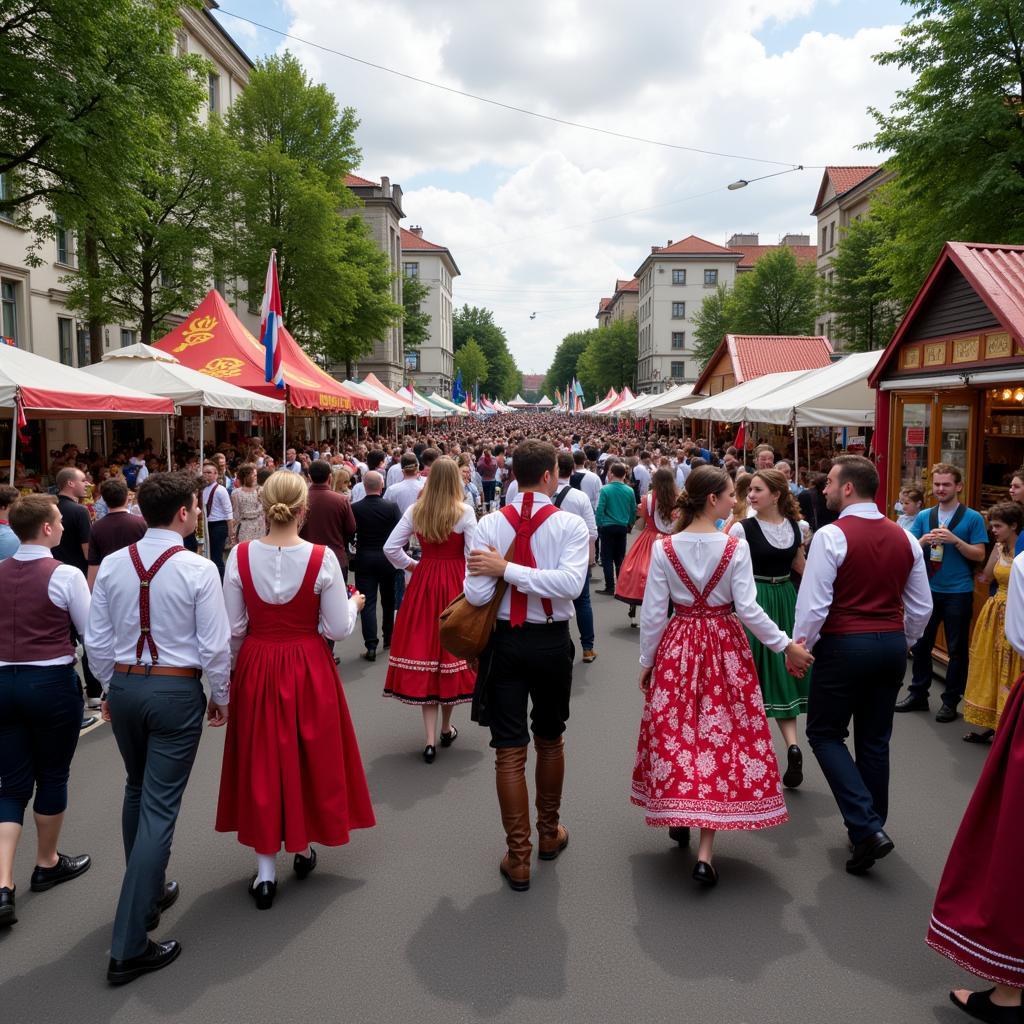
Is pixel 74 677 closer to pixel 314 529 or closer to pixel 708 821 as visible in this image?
pixel 708 821

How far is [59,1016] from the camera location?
9.66ft

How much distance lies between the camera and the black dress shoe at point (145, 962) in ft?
10.3

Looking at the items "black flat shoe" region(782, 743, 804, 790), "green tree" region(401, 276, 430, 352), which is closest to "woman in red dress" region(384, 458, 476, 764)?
"black flat shoe" region(782, 743, 804, 790)

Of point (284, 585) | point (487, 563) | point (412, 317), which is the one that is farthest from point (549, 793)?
point (412, 317)

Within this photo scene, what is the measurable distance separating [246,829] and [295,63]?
31.7 metres

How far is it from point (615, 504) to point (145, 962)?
7.60 meters

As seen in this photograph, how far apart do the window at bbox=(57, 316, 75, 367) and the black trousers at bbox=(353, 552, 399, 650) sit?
19376 millimetres

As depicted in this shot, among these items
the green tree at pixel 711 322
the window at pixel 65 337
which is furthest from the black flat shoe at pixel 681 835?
the green tree at pixel 711 322

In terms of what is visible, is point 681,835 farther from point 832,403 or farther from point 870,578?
point 832,403

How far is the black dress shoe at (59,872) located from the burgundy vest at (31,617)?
3.40 ft

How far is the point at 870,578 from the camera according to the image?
3861 mm

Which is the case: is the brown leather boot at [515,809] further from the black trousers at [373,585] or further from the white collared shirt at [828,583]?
the black trousers at [373,585]

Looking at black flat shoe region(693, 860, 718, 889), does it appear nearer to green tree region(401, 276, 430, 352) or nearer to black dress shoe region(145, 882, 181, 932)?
black dress shoe region(145, 882, 181, 932)

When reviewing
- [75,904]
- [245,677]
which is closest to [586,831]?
[245,677]
